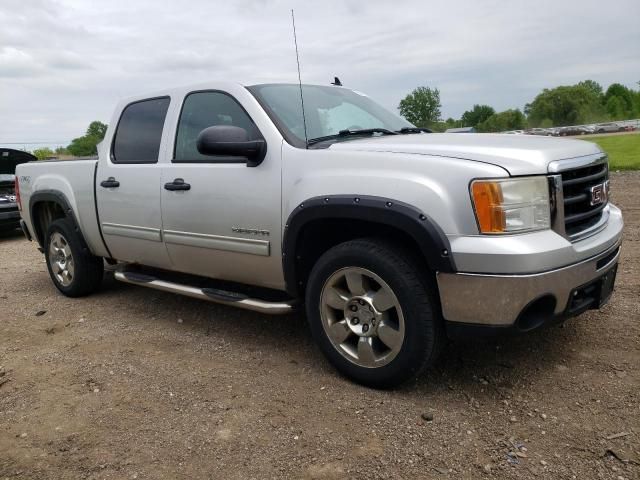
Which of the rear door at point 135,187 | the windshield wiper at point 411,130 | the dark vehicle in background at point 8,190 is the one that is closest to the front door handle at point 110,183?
the rear door at point 135,187

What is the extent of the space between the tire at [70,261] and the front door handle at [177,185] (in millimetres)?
1613

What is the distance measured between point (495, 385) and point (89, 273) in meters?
3.82

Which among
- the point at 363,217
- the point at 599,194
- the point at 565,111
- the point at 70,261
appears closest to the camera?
the point at 363,217

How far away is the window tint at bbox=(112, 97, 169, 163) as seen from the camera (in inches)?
169

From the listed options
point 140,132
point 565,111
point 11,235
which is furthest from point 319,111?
point 565,111

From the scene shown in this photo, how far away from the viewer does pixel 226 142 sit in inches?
127

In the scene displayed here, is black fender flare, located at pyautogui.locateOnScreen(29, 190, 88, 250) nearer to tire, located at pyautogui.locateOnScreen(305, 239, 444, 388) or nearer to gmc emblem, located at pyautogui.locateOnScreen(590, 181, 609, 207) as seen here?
tire, located at pyautogui.locateOnScreen(305, 239, 444, 388)

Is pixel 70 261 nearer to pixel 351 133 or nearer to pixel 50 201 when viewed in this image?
pixel 50 201

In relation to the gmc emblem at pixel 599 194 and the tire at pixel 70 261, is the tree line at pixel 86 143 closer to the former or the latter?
the tire at pixel 70 261

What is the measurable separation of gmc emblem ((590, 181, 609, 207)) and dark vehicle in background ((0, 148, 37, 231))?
8769 millimetres

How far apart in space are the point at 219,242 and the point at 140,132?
1413mm

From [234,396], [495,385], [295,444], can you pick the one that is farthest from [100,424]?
[495,385]

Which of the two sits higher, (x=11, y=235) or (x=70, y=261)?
(x=70, y=261)

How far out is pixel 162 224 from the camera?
4.11 metres
